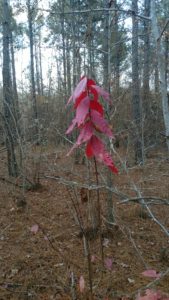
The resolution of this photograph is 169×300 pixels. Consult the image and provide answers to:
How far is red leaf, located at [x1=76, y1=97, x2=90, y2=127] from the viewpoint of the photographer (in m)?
1.12

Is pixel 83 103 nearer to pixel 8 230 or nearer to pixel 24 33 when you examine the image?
pixel 8 230

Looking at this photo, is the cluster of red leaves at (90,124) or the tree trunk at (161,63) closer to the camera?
the cluster of red leaves at (90,124)

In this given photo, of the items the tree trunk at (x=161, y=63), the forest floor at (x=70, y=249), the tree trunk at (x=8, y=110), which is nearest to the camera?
the tree trunk at (x=161, y=63)

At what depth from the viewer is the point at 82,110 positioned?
1164mm

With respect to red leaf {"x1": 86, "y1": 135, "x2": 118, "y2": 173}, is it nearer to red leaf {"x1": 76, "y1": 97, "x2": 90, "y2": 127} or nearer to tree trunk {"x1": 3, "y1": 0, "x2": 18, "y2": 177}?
red leaf {"x1": 76, "y1": 97, "x2": 90, "y2": 127}

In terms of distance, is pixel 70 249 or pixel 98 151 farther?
pixel 70 249

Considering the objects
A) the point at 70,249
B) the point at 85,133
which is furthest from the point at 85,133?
the point at 70,249

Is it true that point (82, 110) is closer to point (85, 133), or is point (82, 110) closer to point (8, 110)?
point (85, 133)

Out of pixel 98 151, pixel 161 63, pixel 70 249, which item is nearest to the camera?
pixel 98 151

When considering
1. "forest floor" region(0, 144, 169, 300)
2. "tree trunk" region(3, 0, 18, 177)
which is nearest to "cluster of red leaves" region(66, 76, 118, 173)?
"forest floor" region(0, 144, 169, 300)

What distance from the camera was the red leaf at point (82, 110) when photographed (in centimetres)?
112

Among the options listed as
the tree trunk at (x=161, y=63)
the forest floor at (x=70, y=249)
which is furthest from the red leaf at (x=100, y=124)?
the forest floor at (x=70, y=249)

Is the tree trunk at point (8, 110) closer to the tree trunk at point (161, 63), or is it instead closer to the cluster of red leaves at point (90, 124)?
the tree trunk at point (161, 63)

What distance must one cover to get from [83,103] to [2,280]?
2.54 meters
